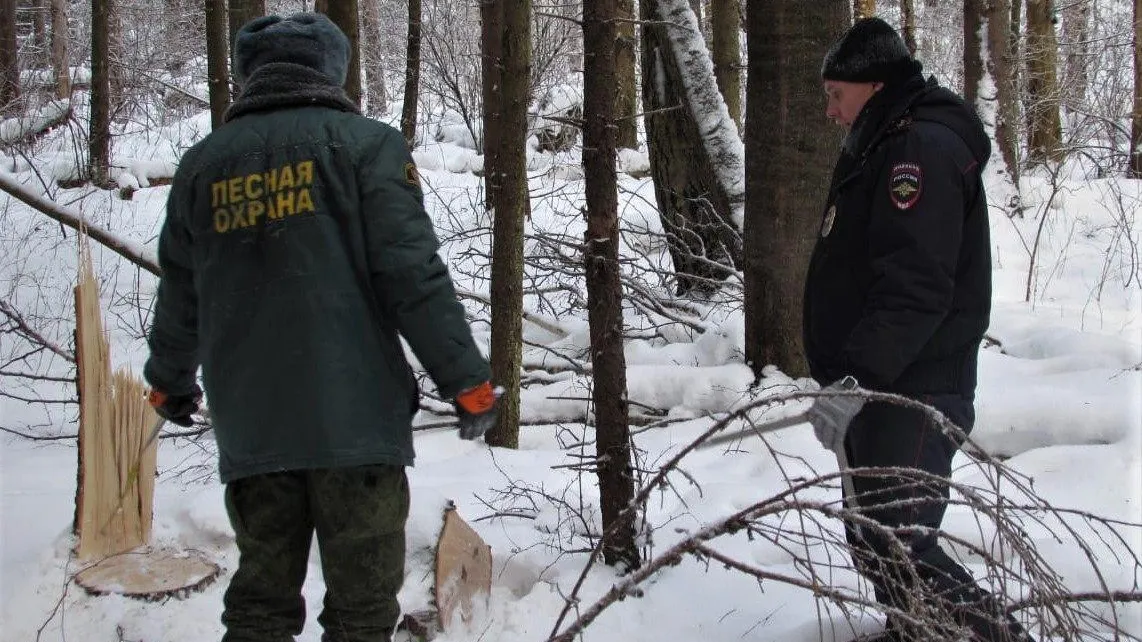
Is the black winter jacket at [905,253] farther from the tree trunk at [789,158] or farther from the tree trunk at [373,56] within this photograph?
the tree trunk at [373,56]

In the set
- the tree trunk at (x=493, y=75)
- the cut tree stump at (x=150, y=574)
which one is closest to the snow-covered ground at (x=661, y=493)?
the cut tree stump at (x=150, y=574)

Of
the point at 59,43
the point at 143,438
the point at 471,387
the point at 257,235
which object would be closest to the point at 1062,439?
the point at 471,387

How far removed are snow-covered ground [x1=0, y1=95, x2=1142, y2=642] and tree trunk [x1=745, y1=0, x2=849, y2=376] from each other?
334 millimetres

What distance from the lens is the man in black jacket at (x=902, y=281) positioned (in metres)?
2.31

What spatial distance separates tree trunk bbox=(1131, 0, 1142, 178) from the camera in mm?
12172

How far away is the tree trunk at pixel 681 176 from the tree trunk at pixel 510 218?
2.08 meters

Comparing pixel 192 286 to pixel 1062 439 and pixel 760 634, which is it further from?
pixel 1062 439

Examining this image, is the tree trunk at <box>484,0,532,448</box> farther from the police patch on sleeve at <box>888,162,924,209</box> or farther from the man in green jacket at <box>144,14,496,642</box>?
the police patch on sleeve at <box>888,162,924,209</box>

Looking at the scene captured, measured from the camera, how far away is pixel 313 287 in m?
2.17

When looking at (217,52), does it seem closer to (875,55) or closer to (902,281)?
(875,55)

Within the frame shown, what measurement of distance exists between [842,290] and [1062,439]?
211cm

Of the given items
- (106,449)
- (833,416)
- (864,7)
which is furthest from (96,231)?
(864,7)

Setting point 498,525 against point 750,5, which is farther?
point 750,5

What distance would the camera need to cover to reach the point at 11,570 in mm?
3139
